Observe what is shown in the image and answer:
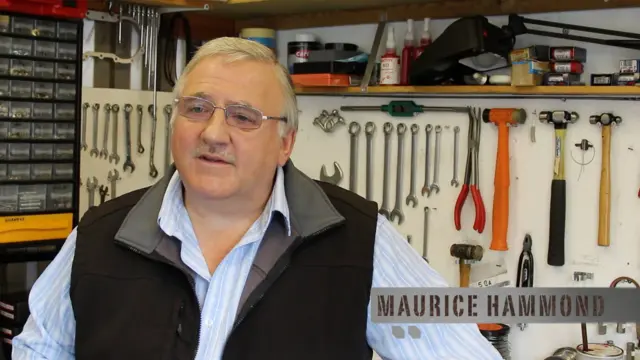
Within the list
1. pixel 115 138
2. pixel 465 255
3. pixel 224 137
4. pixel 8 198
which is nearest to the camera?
pixel 224 137

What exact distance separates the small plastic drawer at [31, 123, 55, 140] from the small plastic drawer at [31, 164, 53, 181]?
0.07m

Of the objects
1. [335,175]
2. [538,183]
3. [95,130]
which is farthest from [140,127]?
[538,183]

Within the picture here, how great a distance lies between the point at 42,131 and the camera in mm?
1851

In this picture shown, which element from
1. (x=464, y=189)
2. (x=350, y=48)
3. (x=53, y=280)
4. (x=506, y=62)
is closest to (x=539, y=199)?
(x=464, y=189)

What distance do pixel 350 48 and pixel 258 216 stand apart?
1115 millimetres

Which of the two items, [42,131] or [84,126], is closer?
[42,131]

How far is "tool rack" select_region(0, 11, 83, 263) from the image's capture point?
70.7 inches

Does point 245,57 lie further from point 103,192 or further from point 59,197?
point 103,192

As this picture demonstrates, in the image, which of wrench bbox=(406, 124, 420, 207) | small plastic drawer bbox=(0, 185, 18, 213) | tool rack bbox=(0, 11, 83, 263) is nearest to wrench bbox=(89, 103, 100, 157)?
tool rack bbox=(0, 11, 83, 263)

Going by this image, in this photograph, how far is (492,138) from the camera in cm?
209

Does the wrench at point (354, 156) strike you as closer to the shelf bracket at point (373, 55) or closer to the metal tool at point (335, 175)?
the metal tool at point (335, 175)

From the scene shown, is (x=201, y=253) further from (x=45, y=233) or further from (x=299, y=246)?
(x=45, y=233)

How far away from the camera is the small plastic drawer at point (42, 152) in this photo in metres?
1.84

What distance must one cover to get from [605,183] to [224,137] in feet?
3.80
